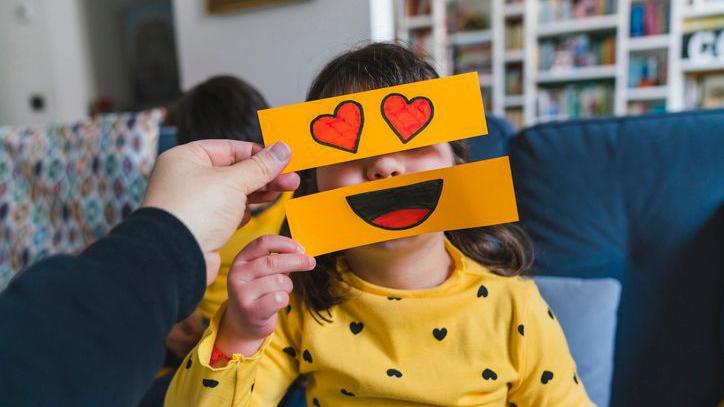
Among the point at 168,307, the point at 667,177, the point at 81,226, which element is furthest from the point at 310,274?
the point at 81,226

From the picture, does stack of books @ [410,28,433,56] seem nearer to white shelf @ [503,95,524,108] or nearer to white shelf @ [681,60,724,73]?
white shelf @ [503,95,524,108]

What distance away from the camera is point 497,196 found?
→ 577 mm

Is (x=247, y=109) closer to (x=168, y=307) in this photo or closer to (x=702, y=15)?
(x=168, y=307)

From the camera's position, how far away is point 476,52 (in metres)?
3.99

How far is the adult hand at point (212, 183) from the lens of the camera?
48cm

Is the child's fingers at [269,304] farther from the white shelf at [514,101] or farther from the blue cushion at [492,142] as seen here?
the white shelf at [514,101]

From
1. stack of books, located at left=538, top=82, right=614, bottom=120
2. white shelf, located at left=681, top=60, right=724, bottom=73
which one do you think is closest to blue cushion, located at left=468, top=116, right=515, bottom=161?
stack of books, located at left=538, top=82, right=614, bottom=120

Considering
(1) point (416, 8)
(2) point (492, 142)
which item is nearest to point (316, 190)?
(2) point (492, 142)

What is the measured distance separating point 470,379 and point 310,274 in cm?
30

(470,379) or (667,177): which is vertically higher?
(667,177)

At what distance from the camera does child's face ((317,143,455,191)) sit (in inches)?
24.3

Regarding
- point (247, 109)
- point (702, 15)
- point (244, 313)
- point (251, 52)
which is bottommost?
point (244, 313)

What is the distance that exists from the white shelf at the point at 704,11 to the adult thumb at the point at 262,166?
12.5 ft

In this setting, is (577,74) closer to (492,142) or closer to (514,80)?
(514,80)
